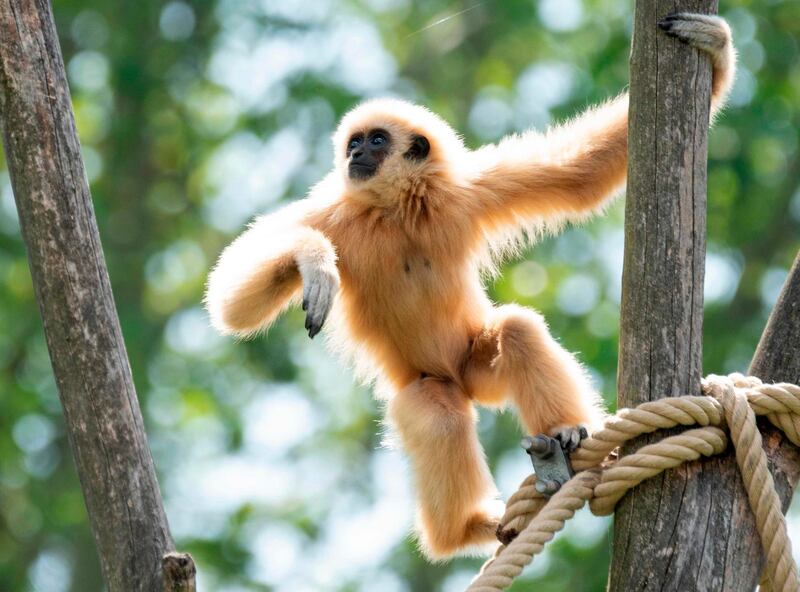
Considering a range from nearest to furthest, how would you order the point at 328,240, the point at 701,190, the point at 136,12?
the point at 701,190
the point at 328,240
the point at 136,12

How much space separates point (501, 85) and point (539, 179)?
11433mm

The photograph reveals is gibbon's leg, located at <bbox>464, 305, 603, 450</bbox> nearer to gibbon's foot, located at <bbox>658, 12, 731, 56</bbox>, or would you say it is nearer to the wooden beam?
the wooden beam

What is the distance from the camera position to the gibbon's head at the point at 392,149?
6555mm

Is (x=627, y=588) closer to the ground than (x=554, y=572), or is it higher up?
higher up

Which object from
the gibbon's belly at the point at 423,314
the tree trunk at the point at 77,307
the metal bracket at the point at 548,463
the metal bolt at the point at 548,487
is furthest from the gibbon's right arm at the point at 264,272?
the metal bolt at the point at 548,487

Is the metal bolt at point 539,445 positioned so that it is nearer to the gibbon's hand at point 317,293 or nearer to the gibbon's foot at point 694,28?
the gibbon's hand at point 317,293

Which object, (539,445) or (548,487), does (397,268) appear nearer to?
(539,445)

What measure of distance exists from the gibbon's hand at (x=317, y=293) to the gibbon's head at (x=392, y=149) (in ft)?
4.03

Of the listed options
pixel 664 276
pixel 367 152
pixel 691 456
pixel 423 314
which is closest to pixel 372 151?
pixel 367 152

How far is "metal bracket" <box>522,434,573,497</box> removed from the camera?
4.58 m

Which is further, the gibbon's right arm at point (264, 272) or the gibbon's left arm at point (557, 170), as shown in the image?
the gibbon's left arm at point (557, 170)

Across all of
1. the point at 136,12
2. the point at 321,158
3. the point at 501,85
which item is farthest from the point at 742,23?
the point at 136,12

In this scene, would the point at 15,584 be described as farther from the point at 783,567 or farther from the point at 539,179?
the point at 783,567

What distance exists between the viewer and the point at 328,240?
237 inches
